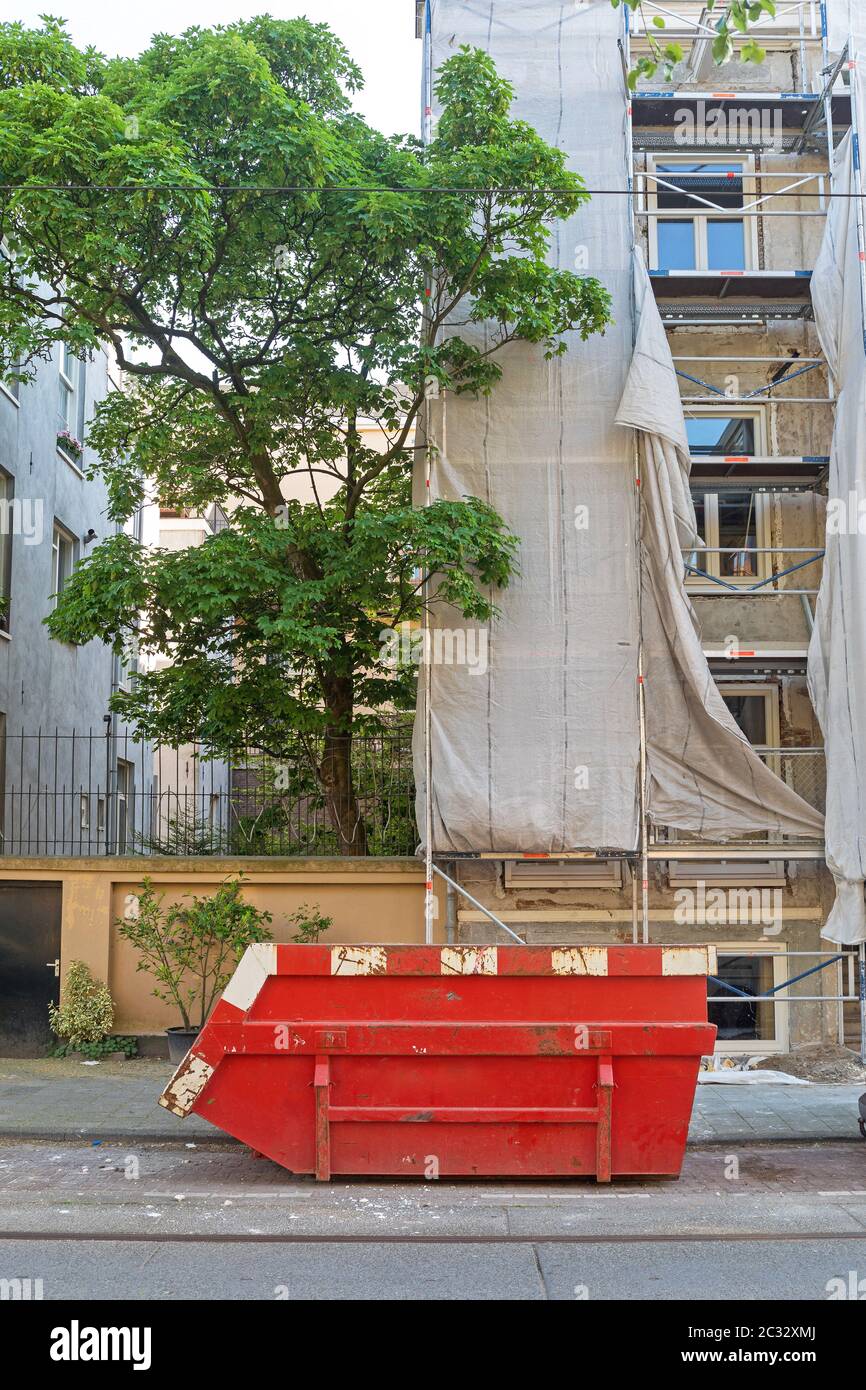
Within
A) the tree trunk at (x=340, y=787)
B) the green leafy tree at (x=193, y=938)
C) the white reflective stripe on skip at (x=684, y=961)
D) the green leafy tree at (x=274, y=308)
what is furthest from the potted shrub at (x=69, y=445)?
the white reflective stripe on skip at (x=684, y=961)

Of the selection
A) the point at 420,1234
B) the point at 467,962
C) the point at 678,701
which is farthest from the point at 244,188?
the point at 420,1234

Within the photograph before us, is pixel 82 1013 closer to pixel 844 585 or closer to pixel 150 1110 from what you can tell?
pixel 150 1110

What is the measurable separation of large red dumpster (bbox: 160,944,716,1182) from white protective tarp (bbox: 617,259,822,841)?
4.89m

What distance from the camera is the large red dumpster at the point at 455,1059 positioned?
7.86 metres

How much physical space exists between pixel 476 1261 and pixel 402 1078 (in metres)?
1.73

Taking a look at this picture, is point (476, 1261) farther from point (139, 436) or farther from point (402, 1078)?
point (139, 436)

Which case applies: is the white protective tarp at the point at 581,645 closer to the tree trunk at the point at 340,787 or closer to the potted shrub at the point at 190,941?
the tree trunk at the point at 340,787

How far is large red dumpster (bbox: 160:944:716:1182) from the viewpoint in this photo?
7.86 m

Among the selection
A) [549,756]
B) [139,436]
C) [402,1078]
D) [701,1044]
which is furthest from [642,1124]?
[139,436]

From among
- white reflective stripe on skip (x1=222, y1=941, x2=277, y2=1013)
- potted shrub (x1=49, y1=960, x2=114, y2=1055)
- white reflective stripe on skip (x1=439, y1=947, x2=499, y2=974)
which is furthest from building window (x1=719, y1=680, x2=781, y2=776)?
white reflective stripe on skip (x1=222, y1=941, x2=277, y2=1013)

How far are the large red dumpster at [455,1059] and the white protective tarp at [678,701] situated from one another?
489 cm

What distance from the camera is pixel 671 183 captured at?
49.5 feet

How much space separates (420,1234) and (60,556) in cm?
1526

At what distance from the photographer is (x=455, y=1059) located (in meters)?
7.91
